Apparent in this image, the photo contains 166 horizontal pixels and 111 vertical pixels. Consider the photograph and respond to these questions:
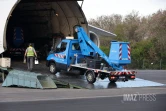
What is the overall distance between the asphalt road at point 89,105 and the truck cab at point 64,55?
6476mm

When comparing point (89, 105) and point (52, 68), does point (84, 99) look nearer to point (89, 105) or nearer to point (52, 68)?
point (89, 105)

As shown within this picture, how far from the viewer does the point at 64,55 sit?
2083cm

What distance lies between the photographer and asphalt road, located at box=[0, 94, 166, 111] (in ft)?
39.2

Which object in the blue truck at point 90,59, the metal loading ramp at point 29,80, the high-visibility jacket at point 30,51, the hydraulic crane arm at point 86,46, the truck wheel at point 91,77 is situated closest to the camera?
the metal loading ramp at point 29,80

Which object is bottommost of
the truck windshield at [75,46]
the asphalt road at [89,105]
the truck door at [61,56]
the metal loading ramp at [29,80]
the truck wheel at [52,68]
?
the asphalt road at [89,105]

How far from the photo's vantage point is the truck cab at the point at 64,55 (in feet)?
68.0

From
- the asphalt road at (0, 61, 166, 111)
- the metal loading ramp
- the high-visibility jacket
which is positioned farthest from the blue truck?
the metal loading ramp

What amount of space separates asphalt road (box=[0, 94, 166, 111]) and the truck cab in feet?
21.2

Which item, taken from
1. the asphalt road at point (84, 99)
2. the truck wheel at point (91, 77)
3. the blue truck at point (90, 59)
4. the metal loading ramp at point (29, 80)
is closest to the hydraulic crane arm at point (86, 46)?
the blue truck at point (90, 59)

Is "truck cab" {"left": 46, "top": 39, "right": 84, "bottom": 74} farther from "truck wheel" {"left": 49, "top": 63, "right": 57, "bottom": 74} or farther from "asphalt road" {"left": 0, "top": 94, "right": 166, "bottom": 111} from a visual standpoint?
"asphalt road" {"left": 0, "top": 94, "right": 166, "bottom": 111}

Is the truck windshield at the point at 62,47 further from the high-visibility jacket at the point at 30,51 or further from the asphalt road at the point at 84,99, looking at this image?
the asphalt road at the point at 84,99

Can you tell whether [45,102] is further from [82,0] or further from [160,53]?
[160,53]

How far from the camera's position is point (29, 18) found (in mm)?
26797

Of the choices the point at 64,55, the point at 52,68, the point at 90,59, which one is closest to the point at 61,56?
the point at 64,55
